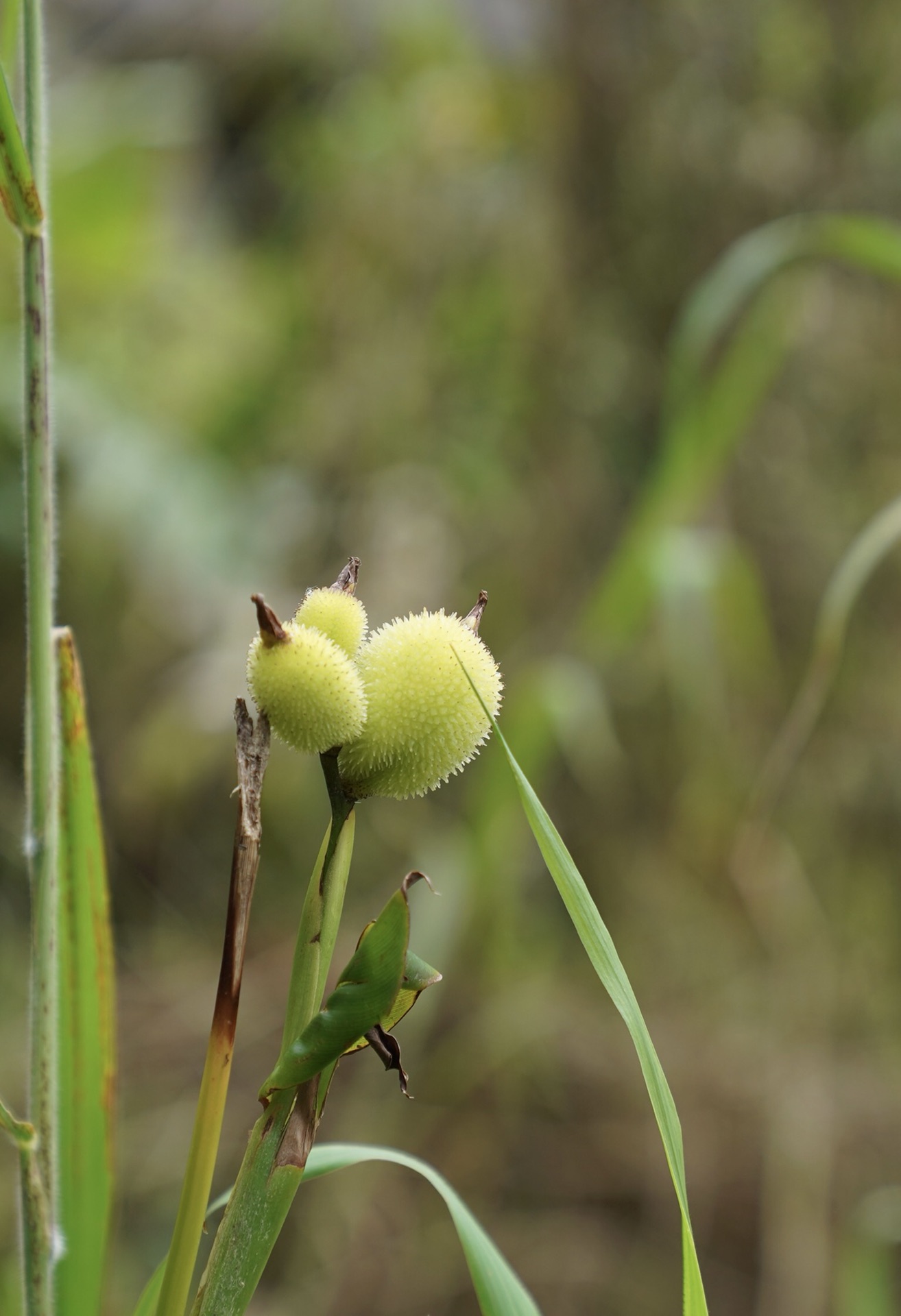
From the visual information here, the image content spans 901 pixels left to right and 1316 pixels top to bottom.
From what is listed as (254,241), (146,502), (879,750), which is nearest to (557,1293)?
(879,750)

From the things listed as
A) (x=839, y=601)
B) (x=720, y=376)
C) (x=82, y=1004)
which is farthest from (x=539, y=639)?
(x=82, y=1004)

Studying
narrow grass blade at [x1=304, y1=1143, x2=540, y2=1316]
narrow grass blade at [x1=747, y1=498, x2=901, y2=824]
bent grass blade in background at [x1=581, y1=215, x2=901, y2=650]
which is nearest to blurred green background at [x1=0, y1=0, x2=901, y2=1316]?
bent grass blade in background at [x1=581, y1=215, x2=901, y2=650]

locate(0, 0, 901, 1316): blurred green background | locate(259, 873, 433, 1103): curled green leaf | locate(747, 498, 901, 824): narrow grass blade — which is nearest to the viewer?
locate(259, 873, 433, 1103): curled green leaf

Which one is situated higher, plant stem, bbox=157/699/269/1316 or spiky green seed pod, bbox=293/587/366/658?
spiky green seed pod, bbox=293/587/366/658

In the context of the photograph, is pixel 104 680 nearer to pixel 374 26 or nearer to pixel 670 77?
pixel 670 77

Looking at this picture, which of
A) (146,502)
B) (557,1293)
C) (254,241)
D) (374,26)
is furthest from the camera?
(254,241)

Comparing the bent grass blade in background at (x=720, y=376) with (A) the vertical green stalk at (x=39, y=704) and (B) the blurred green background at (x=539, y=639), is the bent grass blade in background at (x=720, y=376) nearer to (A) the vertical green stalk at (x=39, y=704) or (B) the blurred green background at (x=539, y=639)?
(B) the blurred green background at (x=539, y=639)

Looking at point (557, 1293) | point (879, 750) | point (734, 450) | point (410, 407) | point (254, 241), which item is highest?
point (254, 241)

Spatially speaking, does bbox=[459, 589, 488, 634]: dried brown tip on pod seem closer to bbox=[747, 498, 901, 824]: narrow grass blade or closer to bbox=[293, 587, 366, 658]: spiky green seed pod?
bbox=[293, 587, 366, 658]: spiky green seed pod

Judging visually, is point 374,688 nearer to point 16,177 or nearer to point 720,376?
point 16,177
